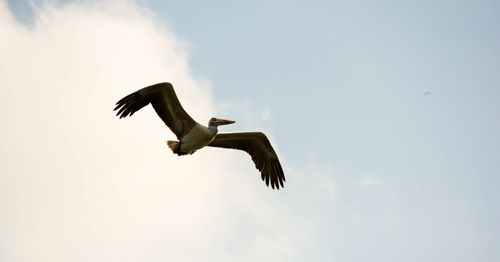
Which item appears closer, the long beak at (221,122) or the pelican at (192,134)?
the pelican at (192,134)

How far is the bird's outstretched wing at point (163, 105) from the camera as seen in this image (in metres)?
11.7

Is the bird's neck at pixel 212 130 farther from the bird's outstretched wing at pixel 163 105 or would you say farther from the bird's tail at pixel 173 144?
the bird's tail at pixel 173 144

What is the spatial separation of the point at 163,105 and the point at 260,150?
286 centimetres

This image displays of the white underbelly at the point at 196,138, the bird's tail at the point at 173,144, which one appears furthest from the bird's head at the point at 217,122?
the bird's tail at the point at 173,144

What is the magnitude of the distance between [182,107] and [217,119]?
0.96m

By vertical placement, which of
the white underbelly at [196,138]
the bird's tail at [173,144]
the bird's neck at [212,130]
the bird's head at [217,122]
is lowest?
the bird's tail at [173,144]

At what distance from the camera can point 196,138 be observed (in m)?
12.1

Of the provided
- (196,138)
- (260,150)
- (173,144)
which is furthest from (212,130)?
(260,150)

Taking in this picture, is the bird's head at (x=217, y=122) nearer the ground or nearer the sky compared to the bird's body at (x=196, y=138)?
nearer the sky

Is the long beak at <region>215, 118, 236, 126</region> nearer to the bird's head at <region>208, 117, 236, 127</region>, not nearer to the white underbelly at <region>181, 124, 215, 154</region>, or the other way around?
the bird's head at <region>208, 117, 236, 127</region>

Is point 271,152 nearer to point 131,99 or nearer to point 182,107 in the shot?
point 182,107

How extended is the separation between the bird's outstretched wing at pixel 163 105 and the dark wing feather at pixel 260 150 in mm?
991

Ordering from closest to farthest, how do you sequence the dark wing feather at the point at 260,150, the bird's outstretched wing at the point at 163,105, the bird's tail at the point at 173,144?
the bird's outstretched wing at the point at 163,105, the bird's tail at the point at 173,144, the dark wing feather at the point at 260,150

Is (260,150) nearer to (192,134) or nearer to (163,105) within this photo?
(192,134)
